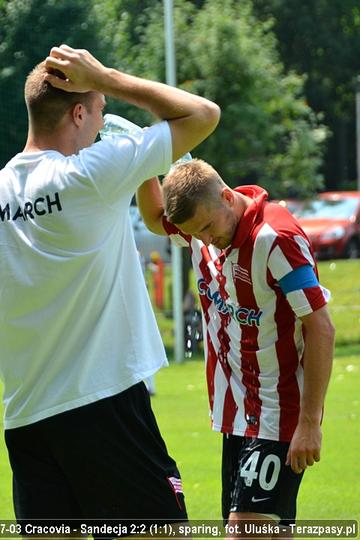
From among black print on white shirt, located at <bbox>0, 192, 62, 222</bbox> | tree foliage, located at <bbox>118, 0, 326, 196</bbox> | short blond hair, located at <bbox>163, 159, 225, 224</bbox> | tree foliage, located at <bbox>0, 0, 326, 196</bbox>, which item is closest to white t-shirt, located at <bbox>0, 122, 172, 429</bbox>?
black print on white shirt, located at <bbox>0, 192, 62, 222</bbox>

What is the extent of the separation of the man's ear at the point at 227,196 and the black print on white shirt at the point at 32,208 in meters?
0.80

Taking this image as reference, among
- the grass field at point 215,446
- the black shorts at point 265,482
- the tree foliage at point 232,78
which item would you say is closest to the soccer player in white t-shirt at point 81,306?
the black shorts at point 265,482

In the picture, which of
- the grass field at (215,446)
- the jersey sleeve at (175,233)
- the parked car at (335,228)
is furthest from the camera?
the parked car at (335,228)

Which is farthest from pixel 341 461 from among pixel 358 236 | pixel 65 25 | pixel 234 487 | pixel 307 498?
pixel 358 236

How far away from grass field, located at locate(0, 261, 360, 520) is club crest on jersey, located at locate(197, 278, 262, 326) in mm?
2313

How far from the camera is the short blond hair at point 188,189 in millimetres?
4281

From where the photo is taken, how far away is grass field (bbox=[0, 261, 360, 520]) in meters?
6.99

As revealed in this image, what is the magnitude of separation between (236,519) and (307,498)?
2854mm

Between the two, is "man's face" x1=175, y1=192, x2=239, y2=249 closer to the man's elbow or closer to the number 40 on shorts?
the man's elbow

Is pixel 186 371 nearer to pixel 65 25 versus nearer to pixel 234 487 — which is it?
pixel 65 25

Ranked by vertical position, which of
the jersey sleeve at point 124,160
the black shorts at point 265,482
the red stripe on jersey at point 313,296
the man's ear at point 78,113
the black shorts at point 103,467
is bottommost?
the black shorts at point 265,482

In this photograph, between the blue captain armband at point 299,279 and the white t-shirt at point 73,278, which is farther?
the blue captain armband at point 299,279

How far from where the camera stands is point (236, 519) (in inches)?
174

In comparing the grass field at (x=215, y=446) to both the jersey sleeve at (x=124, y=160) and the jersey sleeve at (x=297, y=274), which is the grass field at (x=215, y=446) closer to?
the jersey sleeve at (x=297, y=274)
